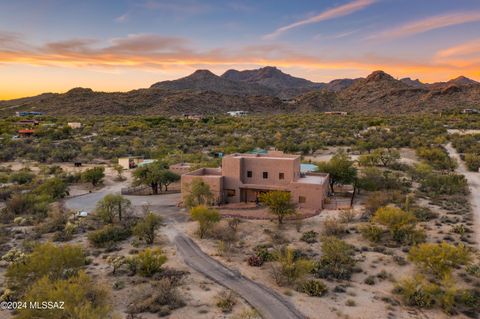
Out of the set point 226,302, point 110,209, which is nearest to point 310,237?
point 226,302

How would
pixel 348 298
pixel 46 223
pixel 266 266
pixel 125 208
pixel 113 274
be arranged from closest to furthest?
pixel 348 298, pixel 113 274, pixel 266 266, pixel 46 223, pixel 125 208

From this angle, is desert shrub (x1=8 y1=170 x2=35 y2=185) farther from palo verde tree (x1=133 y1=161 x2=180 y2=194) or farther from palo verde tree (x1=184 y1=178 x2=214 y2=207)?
palo verde tree (x1=184 y1=178 x2=214 y2=207)

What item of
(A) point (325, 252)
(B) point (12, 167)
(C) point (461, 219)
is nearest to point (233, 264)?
(A) point (325, 252)

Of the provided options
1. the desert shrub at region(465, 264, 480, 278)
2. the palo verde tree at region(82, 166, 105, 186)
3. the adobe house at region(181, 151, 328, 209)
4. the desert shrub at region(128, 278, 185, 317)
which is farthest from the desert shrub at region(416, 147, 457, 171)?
the palo verde tree at region(82, 166, 105, 186)

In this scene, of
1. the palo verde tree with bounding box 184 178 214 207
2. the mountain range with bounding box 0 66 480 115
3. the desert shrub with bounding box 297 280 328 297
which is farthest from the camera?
the mountain range with bounding box 0 66 480 115

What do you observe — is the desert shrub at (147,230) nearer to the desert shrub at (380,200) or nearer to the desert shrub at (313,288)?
the desert shrub at (313,288)

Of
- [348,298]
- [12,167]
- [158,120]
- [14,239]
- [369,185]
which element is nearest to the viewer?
[348,298]

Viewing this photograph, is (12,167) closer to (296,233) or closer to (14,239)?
(14,239)
